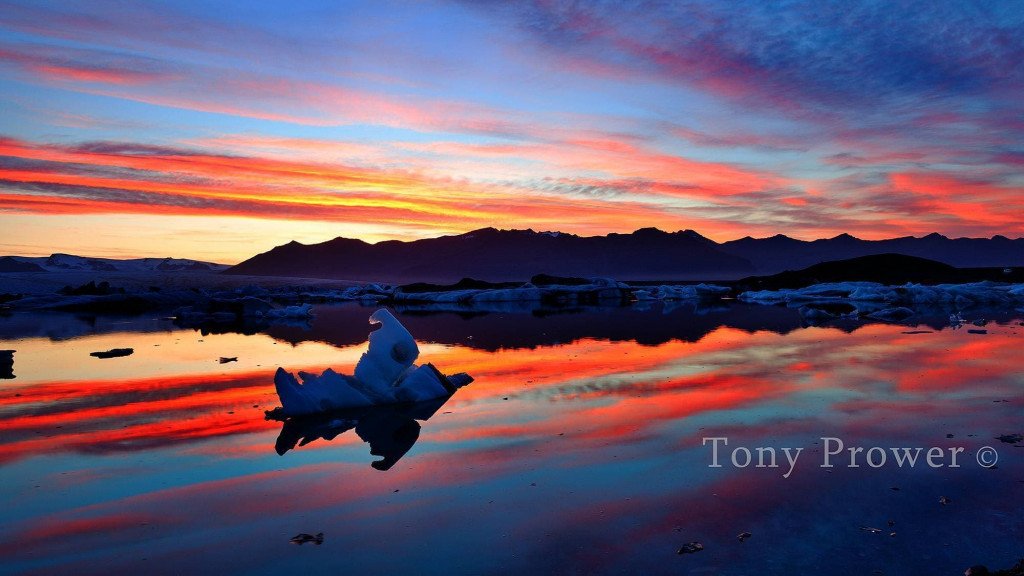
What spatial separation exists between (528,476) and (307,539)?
1950 mm

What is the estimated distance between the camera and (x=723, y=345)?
1525cm

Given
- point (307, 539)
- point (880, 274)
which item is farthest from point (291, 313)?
point (880, 274)

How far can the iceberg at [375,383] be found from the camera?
809cm

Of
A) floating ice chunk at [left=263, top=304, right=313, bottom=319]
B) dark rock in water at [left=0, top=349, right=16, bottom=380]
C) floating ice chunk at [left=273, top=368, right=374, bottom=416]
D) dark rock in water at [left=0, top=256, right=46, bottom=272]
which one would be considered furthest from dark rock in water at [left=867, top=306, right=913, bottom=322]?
dark rock in water at [left=0, top=256, right=46, bottom=272]

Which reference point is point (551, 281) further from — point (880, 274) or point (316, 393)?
point (316, 393)

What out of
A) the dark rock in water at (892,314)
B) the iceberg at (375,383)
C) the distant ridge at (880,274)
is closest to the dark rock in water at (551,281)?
the distant ridge at (880,274)

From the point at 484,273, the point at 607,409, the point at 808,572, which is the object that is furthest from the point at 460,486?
the point at 484,273

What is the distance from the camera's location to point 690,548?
4027 mm

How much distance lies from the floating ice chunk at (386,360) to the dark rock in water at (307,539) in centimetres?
448

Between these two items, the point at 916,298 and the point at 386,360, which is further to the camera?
the point at 916,298

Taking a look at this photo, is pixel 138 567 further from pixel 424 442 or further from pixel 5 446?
pixel 5 446

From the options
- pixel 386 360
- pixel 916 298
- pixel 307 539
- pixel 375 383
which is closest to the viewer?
pixel 307 539

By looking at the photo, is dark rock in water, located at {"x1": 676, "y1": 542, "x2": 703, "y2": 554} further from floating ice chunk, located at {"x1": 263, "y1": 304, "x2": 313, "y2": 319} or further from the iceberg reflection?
floating ice chunk, located at {"x1": 263, "y1": 304, "x2": 313, "y2": 319}

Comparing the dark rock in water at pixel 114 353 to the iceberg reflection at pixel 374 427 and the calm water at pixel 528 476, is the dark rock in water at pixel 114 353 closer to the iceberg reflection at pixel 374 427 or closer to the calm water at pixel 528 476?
the calm water at pixel 528 476
